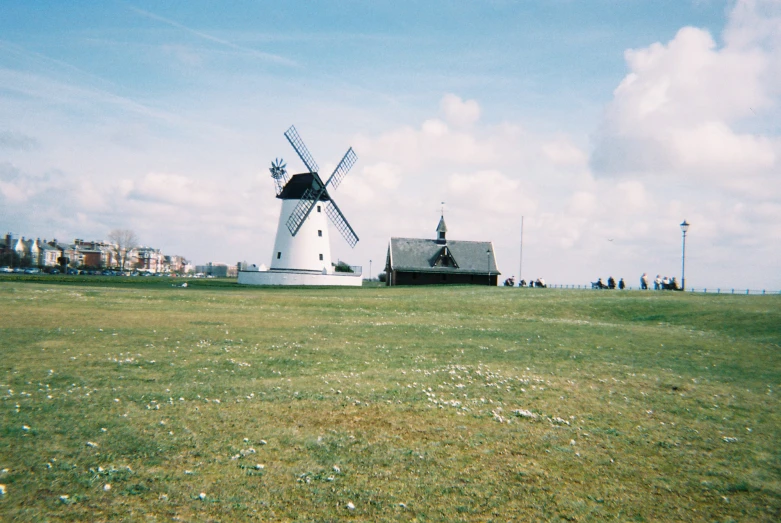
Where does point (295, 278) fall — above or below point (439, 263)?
below

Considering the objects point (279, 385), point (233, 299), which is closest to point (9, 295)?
point (233, 299)

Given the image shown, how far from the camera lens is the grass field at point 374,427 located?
775 cm

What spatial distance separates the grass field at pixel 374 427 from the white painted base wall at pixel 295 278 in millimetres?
51790

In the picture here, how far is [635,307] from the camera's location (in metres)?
41.3

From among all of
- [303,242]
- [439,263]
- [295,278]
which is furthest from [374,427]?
[439,263]

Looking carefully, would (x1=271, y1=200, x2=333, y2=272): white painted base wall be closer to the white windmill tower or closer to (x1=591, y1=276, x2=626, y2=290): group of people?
the white windmill tower

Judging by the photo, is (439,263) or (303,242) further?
(439,263)

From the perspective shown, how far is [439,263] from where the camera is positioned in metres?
87.9

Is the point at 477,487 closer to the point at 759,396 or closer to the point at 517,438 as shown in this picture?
the point at 517,438

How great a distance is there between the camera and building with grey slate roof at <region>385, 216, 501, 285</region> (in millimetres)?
86750

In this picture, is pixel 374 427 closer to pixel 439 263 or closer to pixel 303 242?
Result: pixel 303 242

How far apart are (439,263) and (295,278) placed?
2429cm

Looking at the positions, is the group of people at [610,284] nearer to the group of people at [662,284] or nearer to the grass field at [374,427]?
the group of people at [662,284]

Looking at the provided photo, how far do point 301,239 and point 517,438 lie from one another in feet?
224
